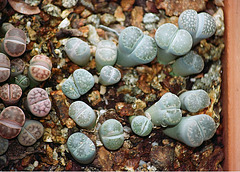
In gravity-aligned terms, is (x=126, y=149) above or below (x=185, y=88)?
below

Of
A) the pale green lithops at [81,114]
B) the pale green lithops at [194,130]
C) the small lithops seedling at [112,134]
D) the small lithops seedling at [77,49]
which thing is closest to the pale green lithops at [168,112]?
the pale green lithops at [194,130]

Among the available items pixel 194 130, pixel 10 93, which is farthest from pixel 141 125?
pixel 10 93

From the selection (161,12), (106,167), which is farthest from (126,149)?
(161,12)

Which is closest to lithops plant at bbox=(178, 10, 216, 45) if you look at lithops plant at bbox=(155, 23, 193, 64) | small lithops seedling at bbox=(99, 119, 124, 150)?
lithops plant at bbox=(155, 23, 193, 64)

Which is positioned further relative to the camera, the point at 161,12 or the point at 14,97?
the point at 161,12

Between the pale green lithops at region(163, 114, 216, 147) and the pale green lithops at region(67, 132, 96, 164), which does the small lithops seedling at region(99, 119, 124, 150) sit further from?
the pale green lithops at region(163, 114, 216, 147)

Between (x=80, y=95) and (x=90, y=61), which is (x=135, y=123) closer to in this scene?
(x=80, y=95)

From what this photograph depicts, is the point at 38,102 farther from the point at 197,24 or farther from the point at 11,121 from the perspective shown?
the point at 197,24
